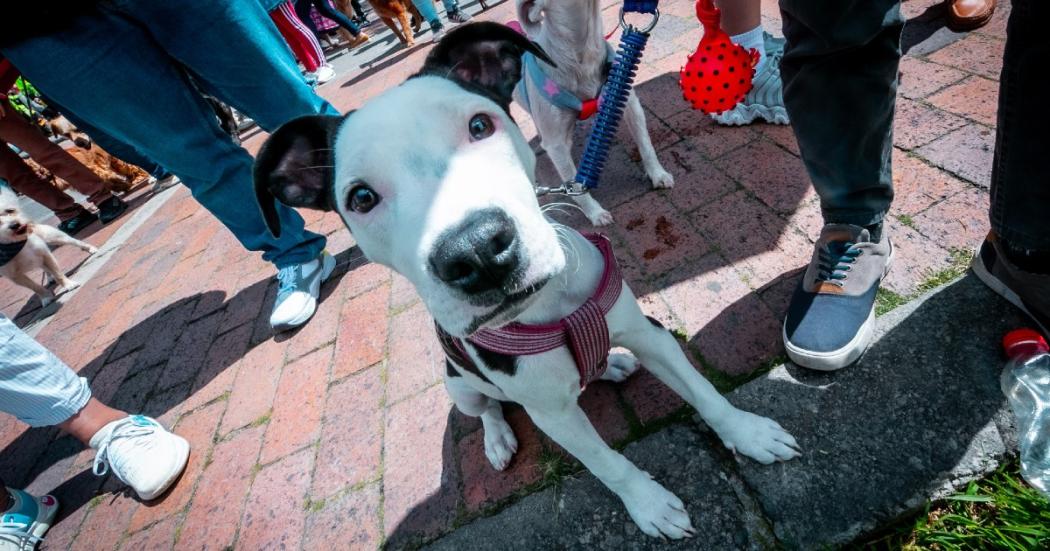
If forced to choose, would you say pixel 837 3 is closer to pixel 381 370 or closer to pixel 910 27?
pixel 381 370

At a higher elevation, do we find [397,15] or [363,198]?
[363,198]

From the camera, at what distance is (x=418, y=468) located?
2.43 m

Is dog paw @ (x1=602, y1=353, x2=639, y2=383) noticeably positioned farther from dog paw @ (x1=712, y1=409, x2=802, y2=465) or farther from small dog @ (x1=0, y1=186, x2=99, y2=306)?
small dog @ (x1=0, y1=186, x2=99, y2=306)

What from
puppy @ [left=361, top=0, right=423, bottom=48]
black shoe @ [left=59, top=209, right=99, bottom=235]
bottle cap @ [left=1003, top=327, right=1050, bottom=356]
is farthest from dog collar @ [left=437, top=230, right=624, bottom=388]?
black shoe @ [left=59, top=209, right=99, bottom=235]

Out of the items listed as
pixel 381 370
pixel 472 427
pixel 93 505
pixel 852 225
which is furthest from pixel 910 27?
pixel 93 505

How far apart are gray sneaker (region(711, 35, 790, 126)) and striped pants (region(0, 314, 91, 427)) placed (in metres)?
4.70

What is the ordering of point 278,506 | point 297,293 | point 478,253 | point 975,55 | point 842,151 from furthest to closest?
point 297,293
point 975,55
point 278,506
point 842,151
point 478,253

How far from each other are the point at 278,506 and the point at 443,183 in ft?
7.28

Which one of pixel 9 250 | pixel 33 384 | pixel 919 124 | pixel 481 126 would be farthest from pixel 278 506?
pixel 9 250

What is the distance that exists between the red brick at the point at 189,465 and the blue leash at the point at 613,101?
2887mm

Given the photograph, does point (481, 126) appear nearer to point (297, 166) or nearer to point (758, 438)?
point (297, 166)

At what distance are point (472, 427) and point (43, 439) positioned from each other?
4.08 meters

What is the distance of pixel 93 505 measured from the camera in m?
3.21

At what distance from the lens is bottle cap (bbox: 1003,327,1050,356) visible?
5.52ft
